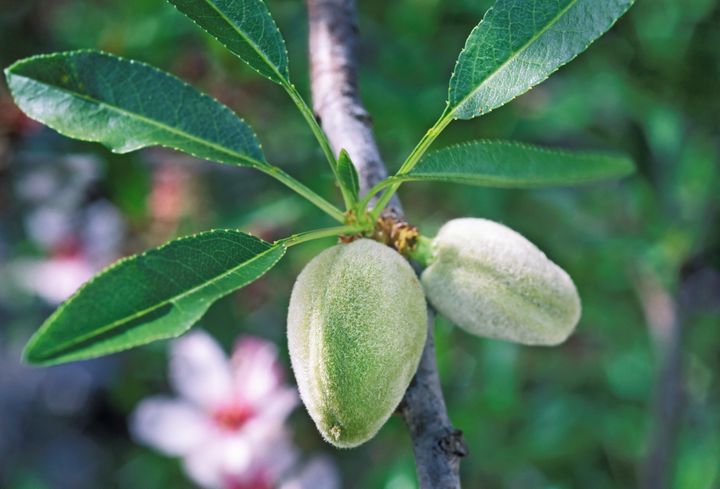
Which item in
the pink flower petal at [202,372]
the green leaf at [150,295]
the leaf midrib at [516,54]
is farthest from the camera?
the pink flower petal at [202,372]

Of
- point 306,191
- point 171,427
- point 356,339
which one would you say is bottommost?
point 171,427

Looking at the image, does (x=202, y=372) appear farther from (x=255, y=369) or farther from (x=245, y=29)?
(x=245, y=29)

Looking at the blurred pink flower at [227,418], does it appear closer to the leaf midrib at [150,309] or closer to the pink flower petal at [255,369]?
the pink flower petal at [255,369]

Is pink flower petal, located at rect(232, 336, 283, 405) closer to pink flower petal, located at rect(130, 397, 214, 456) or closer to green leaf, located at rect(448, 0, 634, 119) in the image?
pink flower petal, located at rect(130, 397, 214, 456)

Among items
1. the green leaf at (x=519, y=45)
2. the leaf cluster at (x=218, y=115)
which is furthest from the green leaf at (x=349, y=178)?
the green leaf at (x=519, y=45)

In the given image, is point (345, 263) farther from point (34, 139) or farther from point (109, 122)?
point (34, 139)

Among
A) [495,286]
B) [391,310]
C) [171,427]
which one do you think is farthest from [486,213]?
[391,310]

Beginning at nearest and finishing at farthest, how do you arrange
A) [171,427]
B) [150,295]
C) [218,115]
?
[150,295], [218,115], [171,427]
